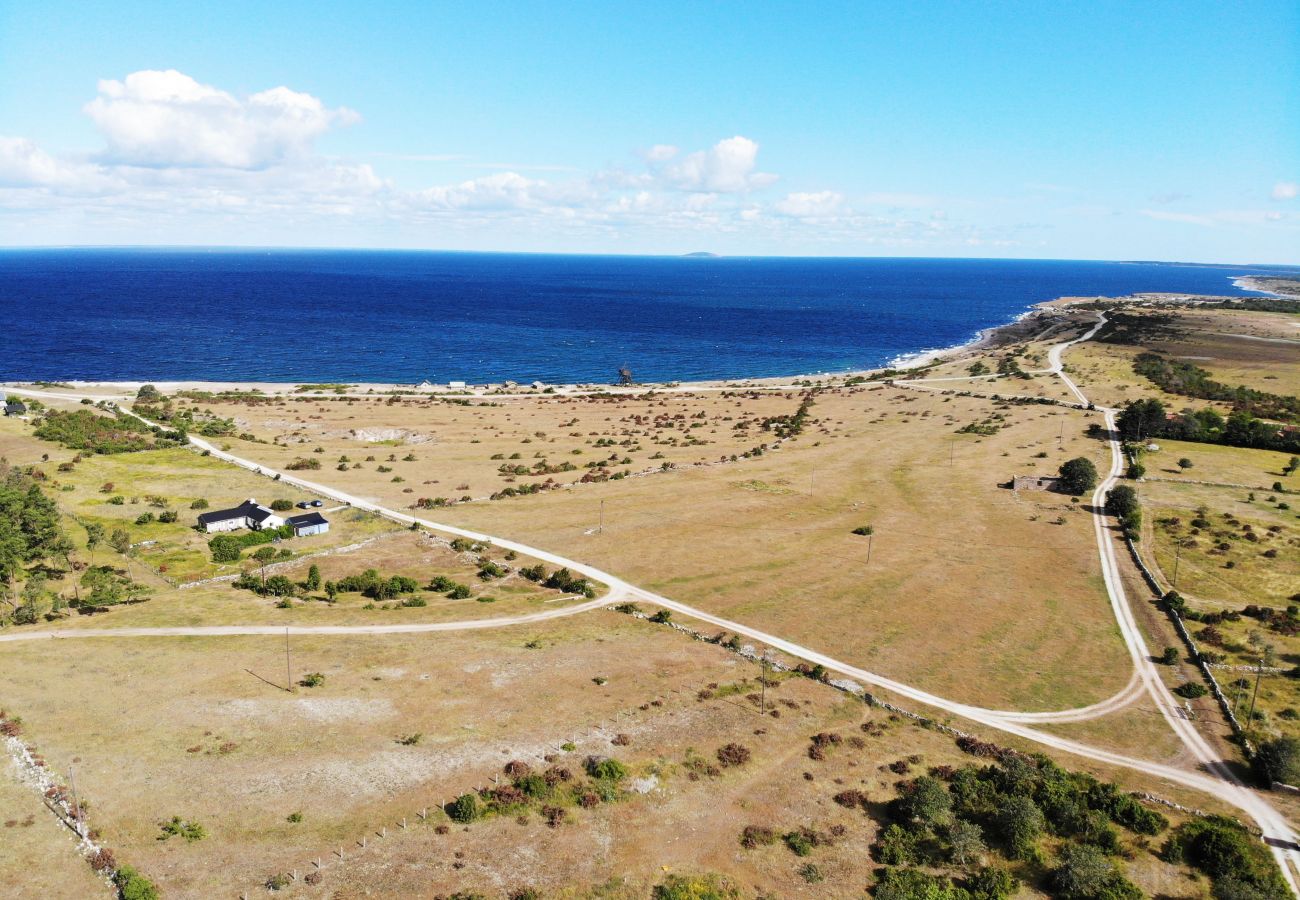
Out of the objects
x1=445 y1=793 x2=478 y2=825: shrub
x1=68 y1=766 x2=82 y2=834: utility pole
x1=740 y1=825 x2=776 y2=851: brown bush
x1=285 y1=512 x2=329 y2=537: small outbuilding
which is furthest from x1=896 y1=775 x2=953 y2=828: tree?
x1=285 y1=512 x2=329 y2=537: small outbuilding

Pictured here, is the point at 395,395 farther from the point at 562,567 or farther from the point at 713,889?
the point at 713,889

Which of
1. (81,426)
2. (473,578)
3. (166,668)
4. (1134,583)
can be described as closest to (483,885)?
(166,668)

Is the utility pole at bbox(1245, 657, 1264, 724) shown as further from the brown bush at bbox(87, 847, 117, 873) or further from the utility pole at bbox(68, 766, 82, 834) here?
the utility pole at bbox(68, 766, 82, 834)

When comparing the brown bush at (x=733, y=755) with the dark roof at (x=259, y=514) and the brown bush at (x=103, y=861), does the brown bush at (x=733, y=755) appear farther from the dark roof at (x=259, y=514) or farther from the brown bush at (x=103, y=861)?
the dark roof at (x=259, y=514)

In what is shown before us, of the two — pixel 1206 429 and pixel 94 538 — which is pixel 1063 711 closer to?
pixel 94 538

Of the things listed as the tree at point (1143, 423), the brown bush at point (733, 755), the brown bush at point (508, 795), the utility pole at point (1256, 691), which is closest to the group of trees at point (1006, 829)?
the brown bush at point (733, 755)
